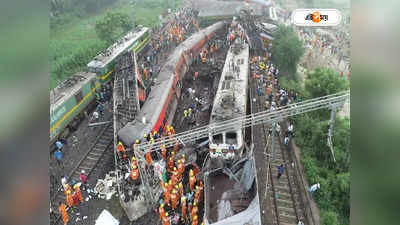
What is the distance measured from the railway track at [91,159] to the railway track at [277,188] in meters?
6.72

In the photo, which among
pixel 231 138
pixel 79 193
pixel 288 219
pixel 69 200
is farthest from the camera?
pixel 231 138

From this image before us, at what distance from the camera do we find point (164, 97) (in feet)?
46.2

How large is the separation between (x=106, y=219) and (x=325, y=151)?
336 inches

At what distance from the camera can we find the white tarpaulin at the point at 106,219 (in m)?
9.87

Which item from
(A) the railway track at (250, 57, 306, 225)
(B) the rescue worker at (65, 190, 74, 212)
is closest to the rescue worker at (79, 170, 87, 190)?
(B) the rescue worker at (65, 190, 74, 212)

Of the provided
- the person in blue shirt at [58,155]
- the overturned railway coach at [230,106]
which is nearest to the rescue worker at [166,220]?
the overturned railway coach at [230,106]

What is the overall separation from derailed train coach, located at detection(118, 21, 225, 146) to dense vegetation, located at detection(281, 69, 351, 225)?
19.3 ft

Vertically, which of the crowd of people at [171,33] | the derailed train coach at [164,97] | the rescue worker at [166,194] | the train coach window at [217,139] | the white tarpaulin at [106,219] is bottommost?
the white tarpaulin at [106,219]

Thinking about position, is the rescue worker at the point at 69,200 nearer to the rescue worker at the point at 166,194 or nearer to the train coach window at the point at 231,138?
the rescue worker at the point at 166,194

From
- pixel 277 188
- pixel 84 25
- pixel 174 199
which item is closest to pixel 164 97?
pixel 174 199

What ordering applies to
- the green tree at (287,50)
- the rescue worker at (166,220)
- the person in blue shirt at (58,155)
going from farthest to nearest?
1. the green tree at (287,50)
2. the person in blue shirt at (58,155)
3. the rescue worker at (166,220)

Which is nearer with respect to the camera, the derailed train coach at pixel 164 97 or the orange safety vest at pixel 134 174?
the orange safety vest at pixel 134 174

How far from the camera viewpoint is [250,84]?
16.6 meters

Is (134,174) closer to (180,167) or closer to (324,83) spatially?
(180,167)
